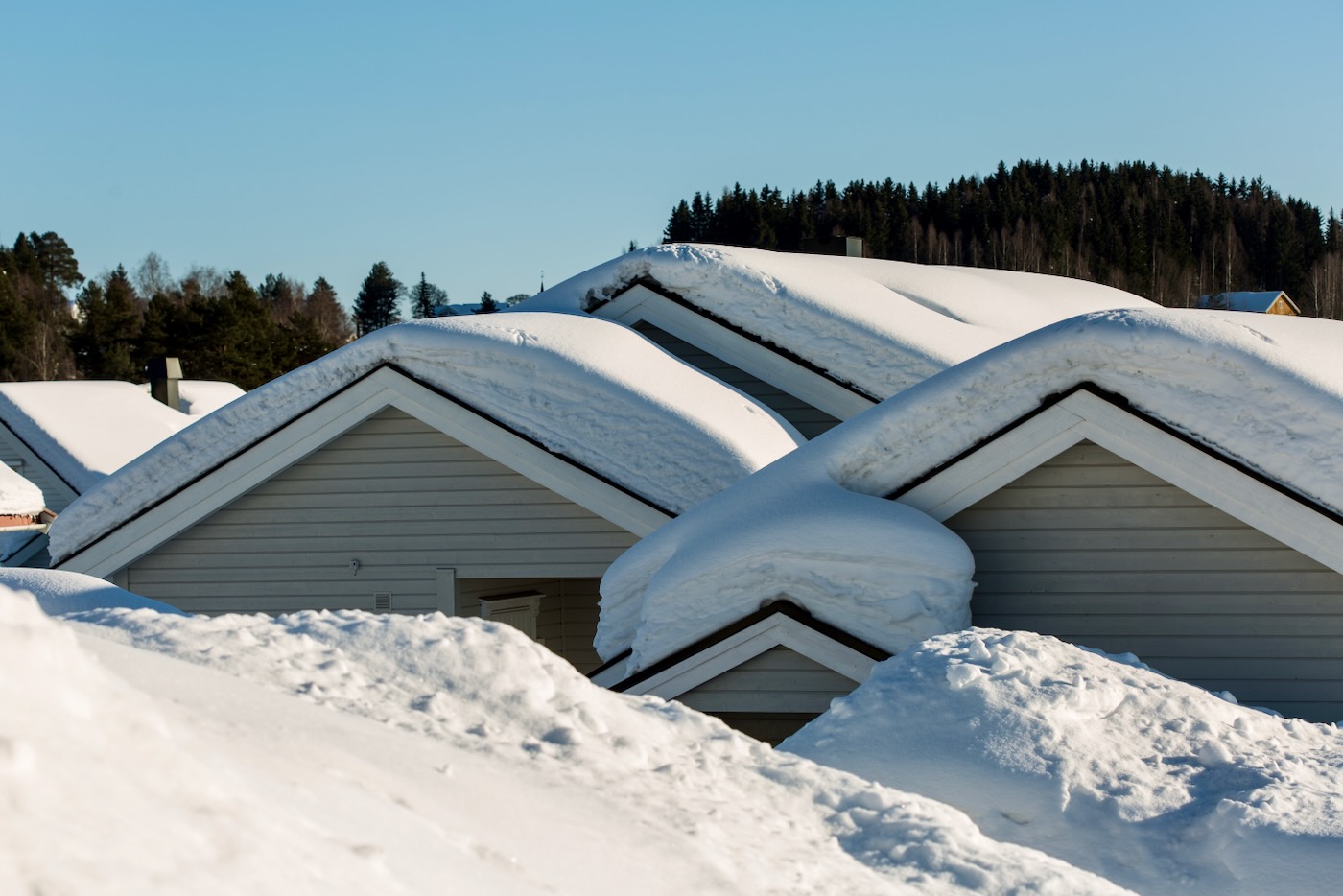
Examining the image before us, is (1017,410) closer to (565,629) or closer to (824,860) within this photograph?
(824,860)

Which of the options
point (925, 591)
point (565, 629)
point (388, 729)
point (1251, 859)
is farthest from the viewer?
point (565, 629)

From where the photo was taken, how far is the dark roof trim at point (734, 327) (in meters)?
11.4

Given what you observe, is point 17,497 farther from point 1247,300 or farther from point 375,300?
point 375,300

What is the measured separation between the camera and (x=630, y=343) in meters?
10.9

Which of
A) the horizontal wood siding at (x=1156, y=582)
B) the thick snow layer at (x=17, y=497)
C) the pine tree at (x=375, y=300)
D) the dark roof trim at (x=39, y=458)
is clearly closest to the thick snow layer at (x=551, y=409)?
the horizontal wood siding at (x=1156, y=582)

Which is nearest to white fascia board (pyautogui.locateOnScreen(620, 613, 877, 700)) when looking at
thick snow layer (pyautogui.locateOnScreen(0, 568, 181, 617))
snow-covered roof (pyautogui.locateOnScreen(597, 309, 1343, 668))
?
snow-covered roof (pyautogui.locateOnScreen(597, 309, 1343, 668))

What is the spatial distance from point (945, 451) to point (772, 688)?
1577mm

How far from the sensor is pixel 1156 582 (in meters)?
6.92

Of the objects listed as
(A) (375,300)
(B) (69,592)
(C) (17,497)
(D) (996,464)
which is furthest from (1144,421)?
(A) (375,300)

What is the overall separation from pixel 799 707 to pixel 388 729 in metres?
3.69

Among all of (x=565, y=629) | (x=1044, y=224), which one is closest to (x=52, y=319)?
(x=1044, y=224)

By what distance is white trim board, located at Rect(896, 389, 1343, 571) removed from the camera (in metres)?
6.52

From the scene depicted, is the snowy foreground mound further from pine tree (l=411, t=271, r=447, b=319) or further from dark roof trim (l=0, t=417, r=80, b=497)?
pine tree (l=411, t=271, r=447, b=319)

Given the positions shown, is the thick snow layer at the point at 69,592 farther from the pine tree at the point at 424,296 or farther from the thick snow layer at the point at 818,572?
the pine tree at the point at 424,296
